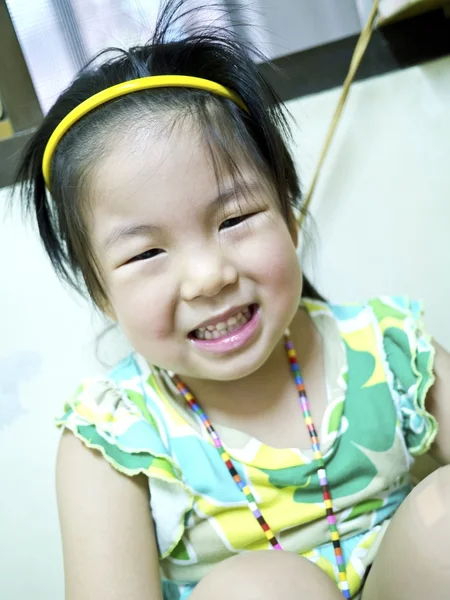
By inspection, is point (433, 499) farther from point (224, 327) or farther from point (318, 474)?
point (224, 327)

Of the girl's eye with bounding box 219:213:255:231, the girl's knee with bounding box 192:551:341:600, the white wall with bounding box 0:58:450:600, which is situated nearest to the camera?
the girl's knee with bounding box 192:551:341:600

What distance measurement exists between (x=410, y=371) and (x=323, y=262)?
26 cm

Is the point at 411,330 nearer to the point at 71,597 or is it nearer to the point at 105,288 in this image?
the point at 105,288

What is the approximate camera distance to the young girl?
560 millimetres

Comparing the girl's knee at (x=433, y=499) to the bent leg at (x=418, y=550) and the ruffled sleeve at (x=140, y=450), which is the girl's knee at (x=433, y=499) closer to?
the bent leg at (x=418, y=550)

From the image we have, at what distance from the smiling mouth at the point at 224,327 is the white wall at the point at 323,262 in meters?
0.28

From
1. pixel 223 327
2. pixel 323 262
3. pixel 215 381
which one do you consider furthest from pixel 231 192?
pixel 323 262

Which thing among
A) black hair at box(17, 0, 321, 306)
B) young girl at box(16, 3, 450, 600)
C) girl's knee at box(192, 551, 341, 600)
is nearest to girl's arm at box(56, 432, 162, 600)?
young girl at box(16, 3, 450, 600)

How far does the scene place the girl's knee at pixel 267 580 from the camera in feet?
1.58

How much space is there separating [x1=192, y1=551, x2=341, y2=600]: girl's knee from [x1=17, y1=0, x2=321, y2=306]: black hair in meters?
0.34

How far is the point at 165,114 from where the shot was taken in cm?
57

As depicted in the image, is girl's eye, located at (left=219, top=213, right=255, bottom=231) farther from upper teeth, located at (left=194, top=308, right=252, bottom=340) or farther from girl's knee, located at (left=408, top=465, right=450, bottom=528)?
girl's knee, located at (left=408, top=465, right=450, bottom=528)

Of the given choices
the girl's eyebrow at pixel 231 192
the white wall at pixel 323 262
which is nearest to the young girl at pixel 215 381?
the girl's eyebrow at pixel 231 192

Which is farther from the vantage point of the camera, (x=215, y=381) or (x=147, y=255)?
(x=215, y=381)
